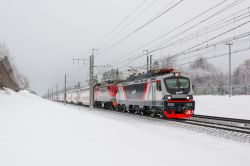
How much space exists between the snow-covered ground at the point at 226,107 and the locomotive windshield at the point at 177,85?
7071mm

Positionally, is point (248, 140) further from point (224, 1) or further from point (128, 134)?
point (224, 1)

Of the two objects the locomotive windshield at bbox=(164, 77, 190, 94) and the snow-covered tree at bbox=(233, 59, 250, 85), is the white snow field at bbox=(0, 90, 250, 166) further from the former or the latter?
the snow-covered tree at bbox=(233, 59, 250, 85)

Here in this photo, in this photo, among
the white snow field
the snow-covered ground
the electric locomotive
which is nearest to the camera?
the white snow field

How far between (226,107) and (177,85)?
38.0ft

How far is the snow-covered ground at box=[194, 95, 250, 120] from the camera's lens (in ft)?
82.2

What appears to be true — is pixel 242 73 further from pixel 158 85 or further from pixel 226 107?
pixel 158 85

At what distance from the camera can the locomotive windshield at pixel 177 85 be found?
60.4 ft

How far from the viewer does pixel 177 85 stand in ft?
61.3

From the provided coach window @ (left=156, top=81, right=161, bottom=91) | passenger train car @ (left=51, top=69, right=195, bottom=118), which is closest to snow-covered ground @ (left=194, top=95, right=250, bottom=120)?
passenger train car @ (left=51, top=69, right=195, bottom=118)

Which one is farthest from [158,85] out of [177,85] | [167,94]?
[177,85]

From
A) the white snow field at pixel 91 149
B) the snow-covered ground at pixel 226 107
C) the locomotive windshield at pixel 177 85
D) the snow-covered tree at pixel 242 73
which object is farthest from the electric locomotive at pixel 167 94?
the snow-covered tree at pixel 242 73

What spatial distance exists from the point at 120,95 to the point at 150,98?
8.02 meters

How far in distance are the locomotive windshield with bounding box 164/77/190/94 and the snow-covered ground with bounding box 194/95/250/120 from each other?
7.07 metres

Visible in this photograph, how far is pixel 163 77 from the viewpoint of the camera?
18.6m
